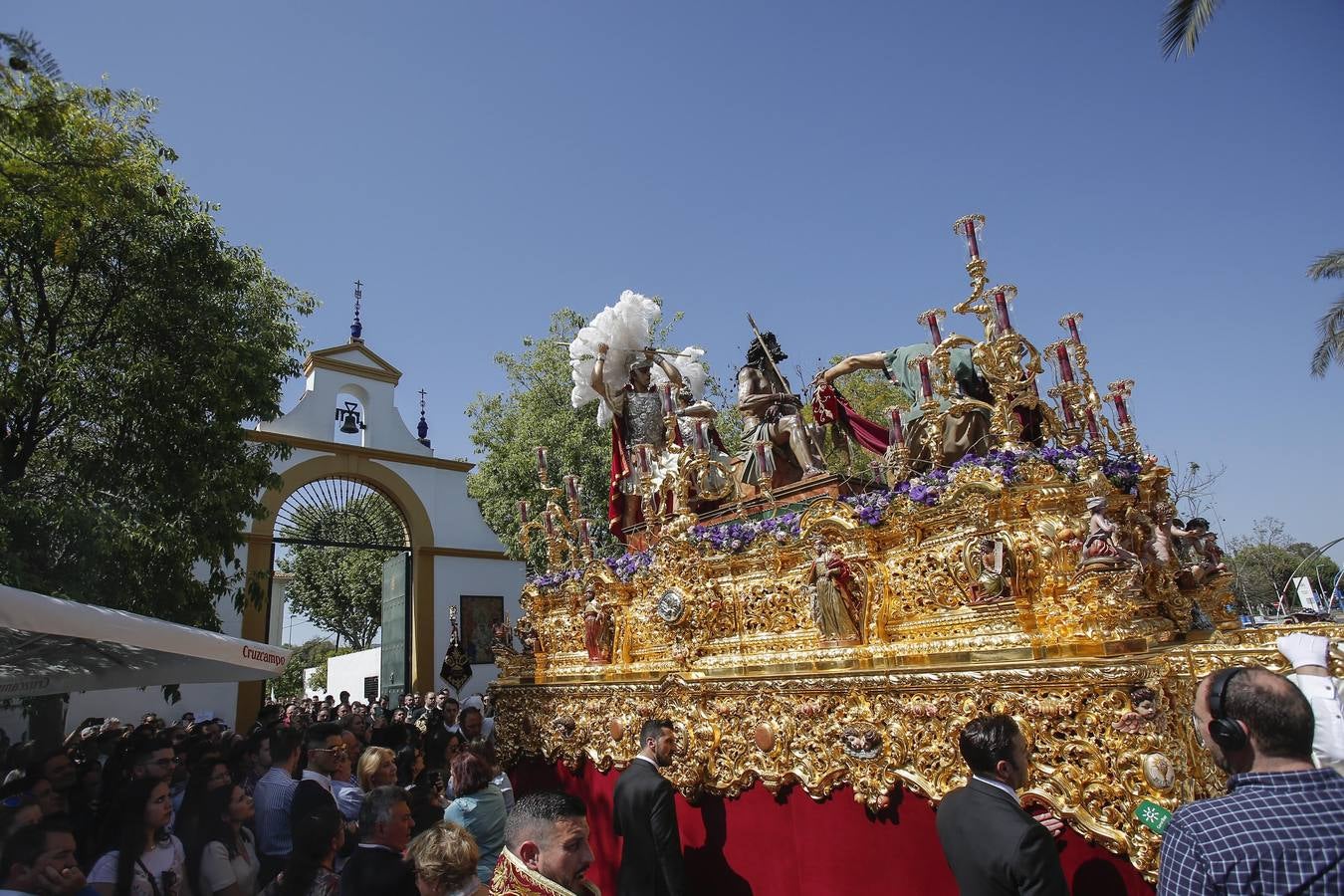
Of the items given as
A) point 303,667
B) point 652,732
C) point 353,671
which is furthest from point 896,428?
point 303,667

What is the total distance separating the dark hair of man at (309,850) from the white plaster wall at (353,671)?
20433 mm

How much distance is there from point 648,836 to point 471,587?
584 inches

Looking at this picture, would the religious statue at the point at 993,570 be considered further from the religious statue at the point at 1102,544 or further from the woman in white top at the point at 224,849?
the woman in white top at the point at 224,849

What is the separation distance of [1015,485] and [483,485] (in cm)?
1593

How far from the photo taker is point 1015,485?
4.53 m

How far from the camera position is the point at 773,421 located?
25.4ft

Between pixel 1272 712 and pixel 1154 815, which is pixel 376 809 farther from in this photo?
pixel 1154 815

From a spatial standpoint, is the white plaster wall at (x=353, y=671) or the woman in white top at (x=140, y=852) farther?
the white plaster wall at (x=353, y=671)

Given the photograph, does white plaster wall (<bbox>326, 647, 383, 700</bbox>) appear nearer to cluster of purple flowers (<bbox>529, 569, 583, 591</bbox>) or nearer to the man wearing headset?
cluster of purple flowers (<bbox>529, 569, 583, 591</bbox>)

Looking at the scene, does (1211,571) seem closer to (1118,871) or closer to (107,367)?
(1118,871)

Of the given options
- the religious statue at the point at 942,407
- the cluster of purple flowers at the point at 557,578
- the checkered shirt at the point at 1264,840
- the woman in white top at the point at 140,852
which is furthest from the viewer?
the cluster of purple flowers at the point at 557,578

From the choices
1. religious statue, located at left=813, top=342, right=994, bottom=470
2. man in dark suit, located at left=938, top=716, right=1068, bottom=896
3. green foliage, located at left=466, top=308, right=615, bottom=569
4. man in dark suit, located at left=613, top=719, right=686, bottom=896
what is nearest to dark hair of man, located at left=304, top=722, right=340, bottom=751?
man in dark suit, located at left=613, top=719, right=686, bottom=896

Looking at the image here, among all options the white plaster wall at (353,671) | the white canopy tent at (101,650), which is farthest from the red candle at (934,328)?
the white plaster wall at (353,671)

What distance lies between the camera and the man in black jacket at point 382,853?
3020 mm
